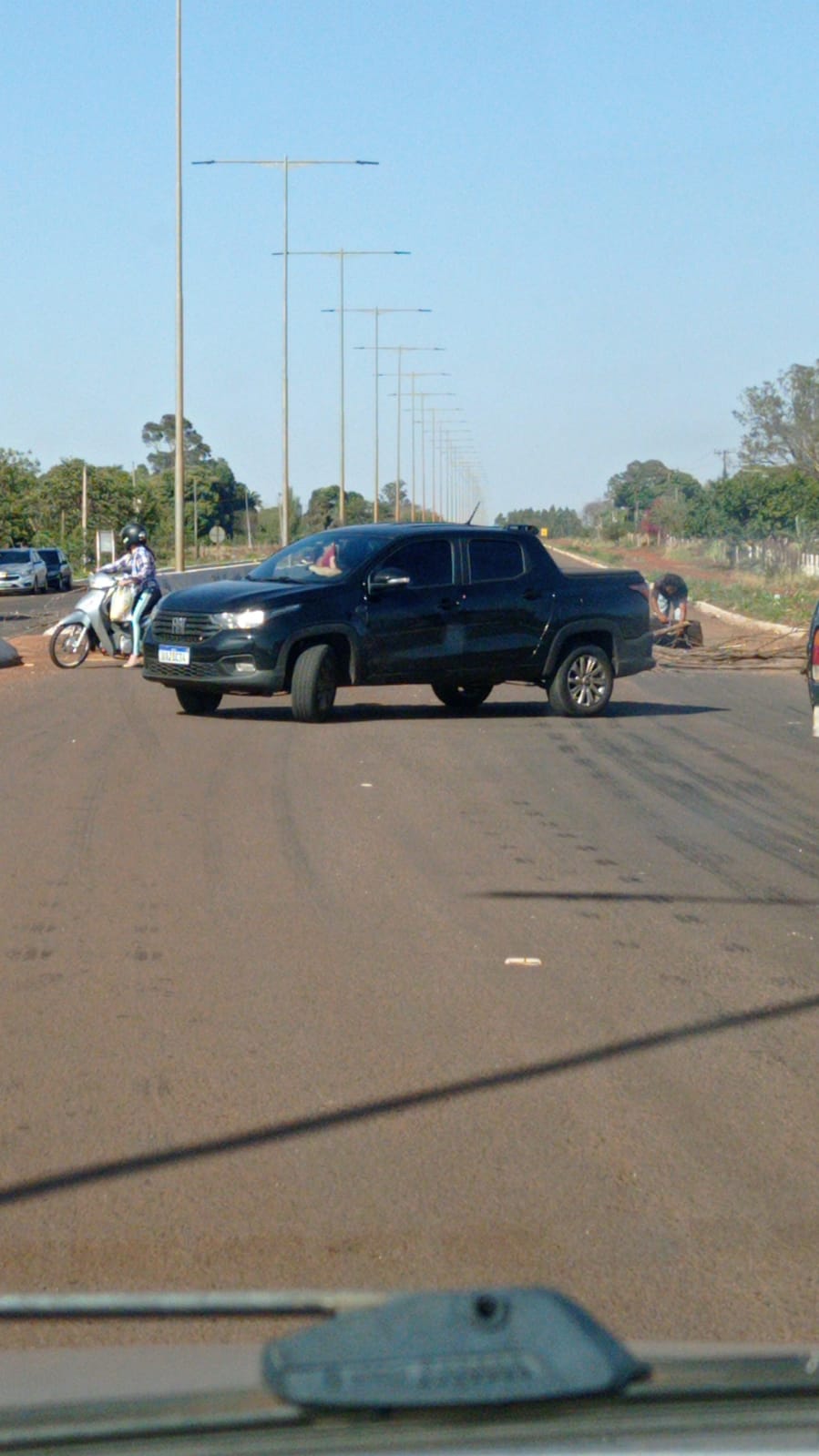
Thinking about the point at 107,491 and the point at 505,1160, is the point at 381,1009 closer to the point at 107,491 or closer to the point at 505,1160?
the point at 505,1160

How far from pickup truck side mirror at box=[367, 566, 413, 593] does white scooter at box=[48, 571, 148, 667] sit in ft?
19.2

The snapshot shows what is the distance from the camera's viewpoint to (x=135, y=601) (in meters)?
21.6

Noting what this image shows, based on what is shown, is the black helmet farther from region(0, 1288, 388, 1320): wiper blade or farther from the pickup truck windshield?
region(0, 1288, 388, 1320): wiper blade

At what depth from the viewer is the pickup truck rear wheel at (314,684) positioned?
51.6 ft

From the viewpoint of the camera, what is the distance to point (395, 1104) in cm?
528

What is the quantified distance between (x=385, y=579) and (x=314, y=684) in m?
1.30

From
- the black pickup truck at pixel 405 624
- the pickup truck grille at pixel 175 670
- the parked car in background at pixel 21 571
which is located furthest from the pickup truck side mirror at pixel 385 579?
the parked car in background at pixel 21 571

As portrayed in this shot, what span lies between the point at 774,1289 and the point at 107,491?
293ft

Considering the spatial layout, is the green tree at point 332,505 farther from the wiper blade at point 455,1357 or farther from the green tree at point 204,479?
the wiper blade at point 455,1357

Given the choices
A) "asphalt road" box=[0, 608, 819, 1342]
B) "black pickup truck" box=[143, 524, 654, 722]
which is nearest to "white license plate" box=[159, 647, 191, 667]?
"black pickup truck" box=[143, 524, 654, 722]

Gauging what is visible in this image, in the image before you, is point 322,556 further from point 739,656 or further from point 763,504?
point 763,504

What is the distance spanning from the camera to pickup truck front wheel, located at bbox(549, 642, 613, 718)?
1748cm

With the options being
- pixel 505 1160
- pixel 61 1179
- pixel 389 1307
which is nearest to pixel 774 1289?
pixel 505 1160

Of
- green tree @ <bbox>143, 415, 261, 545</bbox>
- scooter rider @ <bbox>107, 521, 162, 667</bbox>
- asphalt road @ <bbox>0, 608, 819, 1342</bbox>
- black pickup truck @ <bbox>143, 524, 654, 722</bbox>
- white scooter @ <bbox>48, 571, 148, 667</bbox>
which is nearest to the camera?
asphalt road @ <bbox>0, 608, 819, 1342</bbox>
